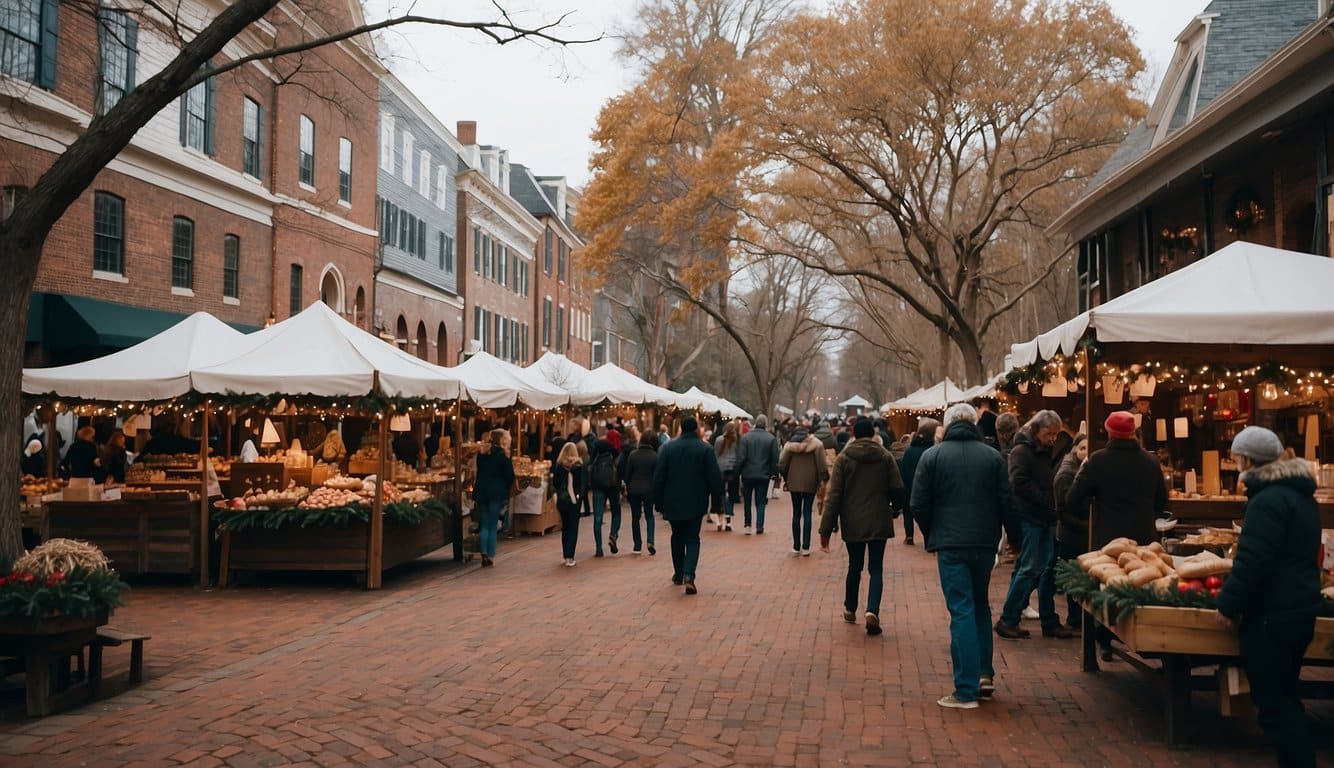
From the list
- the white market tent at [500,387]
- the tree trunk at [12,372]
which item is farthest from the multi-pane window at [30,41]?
the tree trunk at [12,372]

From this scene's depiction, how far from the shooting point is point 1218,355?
34.5ft

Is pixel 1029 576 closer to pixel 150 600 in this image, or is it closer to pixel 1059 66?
pixel 150 600

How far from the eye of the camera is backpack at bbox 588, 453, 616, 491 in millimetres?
15914

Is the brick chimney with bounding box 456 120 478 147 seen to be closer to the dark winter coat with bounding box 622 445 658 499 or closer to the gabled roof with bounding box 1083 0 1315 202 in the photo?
the gabled roof with bounding box 1083 0 1315 202

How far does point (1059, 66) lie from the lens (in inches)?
846

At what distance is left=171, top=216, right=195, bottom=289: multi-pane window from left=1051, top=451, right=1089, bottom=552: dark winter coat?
18.8 metres

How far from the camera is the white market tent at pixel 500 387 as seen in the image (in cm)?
1667

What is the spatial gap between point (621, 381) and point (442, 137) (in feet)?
66.2

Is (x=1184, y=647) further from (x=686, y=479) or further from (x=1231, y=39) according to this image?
(x=1231, y=39)

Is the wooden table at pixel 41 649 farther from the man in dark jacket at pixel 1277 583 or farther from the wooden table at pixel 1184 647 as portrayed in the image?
the man in dark jacket at pixel 1277 583

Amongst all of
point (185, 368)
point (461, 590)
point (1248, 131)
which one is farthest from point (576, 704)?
point (1248, 131)

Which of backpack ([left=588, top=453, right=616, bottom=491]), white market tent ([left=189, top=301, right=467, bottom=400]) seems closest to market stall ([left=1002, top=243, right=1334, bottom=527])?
backpack ([left=588, top=453, right=616, bottom=491])

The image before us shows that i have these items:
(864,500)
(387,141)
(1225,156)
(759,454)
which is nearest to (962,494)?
(864,500)

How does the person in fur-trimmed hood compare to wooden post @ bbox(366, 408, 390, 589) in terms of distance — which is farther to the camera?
the person in fur-trimmed hood
